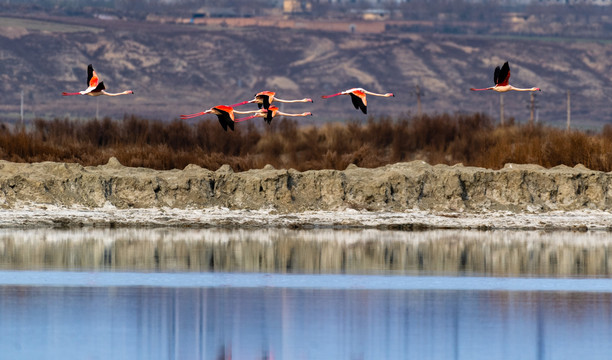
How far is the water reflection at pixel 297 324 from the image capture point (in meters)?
13.4

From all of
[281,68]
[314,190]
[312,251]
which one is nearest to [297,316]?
[312,251]

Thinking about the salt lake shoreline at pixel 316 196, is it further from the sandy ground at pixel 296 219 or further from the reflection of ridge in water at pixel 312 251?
the reflection of ridge in water at pixel 312 251

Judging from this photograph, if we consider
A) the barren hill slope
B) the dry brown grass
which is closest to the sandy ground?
the dry brown grass

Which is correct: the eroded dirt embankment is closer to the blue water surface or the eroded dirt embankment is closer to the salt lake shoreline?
the salt lake shoreline

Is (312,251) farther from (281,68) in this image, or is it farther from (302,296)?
(281,68)

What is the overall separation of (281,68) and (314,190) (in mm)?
123627

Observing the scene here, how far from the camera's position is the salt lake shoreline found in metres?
29.5

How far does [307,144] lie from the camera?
44.3 metres

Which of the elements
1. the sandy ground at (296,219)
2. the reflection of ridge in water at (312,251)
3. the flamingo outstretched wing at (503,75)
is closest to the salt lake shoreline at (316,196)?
the sandy ground at (296,219)

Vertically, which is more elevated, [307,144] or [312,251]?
[307,144]

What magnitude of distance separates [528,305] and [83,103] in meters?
118

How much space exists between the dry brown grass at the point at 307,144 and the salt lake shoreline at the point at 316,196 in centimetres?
402

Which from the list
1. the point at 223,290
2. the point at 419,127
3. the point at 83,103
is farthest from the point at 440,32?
the point at 223,290

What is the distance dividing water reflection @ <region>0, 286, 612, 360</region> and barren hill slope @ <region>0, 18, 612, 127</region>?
106918mm
